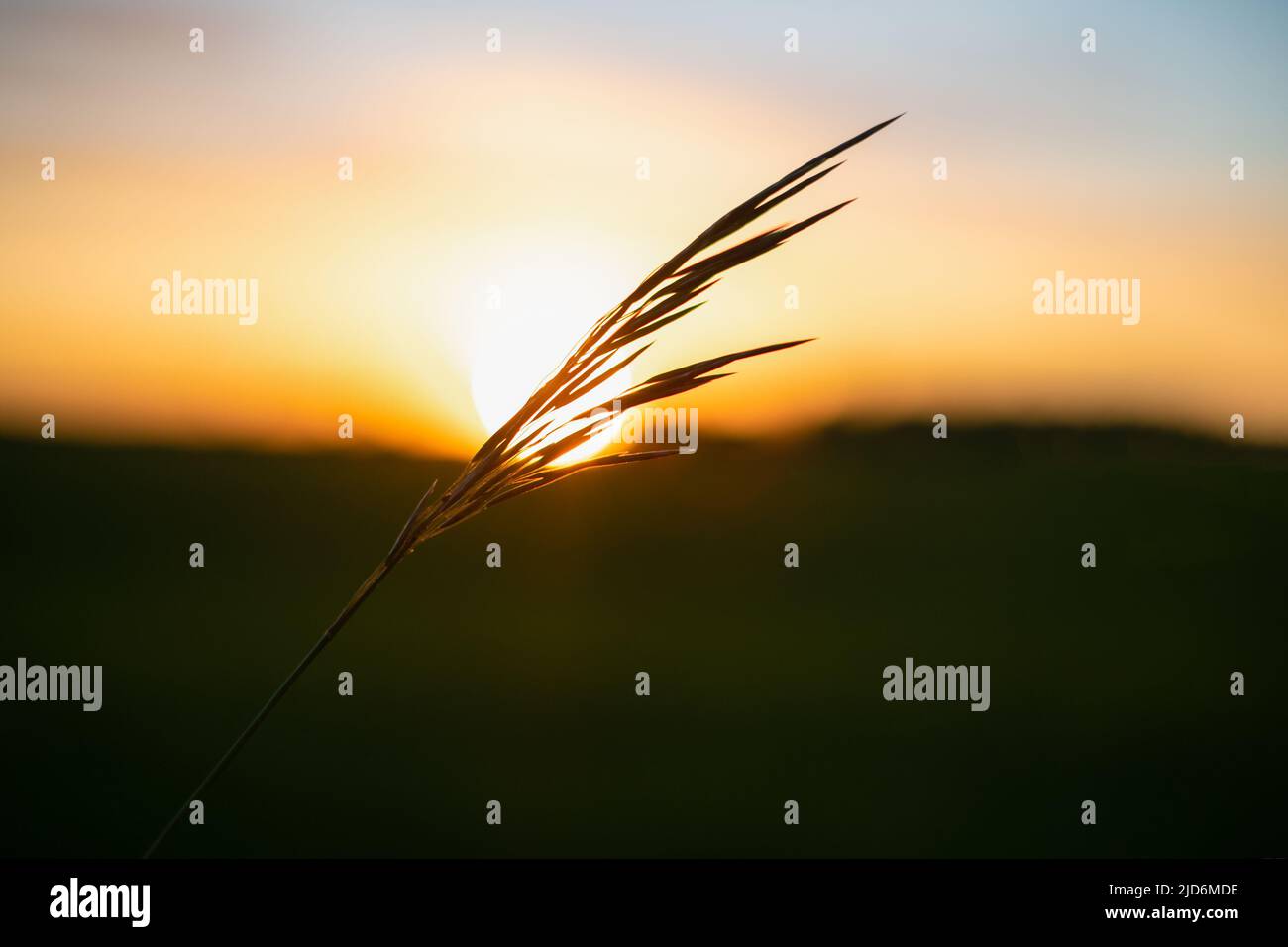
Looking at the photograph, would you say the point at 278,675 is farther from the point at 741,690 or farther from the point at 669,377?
the point at 669,377

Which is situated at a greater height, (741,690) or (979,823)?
(741,690)

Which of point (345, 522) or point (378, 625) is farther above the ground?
point (345, 522)

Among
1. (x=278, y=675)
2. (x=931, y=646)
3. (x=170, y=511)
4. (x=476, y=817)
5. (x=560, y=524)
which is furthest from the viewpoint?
(x=560, y=524)

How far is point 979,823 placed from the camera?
12.7 ft

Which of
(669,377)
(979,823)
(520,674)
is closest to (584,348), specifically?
(669,377)

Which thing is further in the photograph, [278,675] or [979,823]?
[278,675]

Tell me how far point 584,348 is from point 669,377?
7cm

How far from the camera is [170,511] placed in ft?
17.9

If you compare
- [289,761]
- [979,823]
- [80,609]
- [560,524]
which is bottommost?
[979,823]

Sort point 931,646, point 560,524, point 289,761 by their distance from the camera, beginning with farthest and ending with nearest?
point 560,524, point 931,646, point 289,761

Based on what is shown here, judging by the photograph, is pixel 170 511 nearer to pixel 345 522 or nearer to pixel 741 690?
pixel 345 522

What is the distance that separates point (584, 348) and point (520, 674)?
14.8 feet

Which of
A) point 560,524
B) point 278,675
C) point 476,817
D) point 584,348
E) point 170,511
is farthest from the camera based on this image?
point 560,524

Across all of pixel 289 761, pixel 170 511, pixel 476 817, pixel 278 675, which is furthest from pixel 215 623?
pixel 476 817
